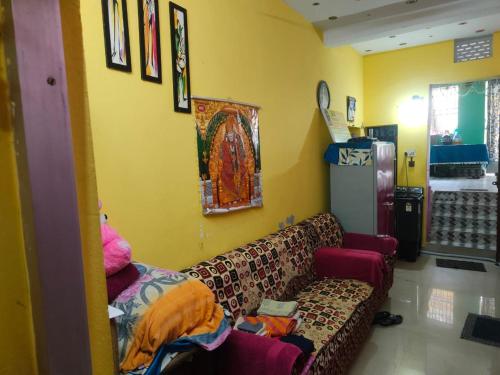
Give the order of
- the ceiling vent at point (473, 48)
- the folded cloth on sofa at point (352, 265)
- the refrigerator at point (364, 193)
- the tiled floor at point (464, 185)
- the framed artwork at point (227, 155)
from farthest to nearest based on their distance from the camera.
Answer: the tiled floor at point (464, 185) → the ceiling vent at point (473, 48) → the refrigerator at point (364, 193) → the folded cloth on sofa at point (352, 265) → the framed artwork at point (227, 155)

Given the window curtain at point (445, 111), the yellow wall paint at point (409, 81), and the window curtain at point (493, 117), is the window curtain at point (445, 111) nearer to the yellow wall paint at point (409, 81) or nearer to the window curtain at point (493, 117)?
the window curtain at point (493, 117)

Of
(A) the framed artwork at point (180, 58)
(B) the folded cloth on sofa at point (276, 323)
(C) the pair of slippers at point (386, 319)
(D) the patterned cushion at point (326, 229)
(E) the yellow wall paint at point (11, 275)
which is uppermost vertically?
(A) the framed artwork at point (180, 58)

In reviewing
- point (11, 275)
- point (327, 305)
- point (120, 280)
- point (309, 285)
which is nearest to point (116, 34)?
point (120, 280)

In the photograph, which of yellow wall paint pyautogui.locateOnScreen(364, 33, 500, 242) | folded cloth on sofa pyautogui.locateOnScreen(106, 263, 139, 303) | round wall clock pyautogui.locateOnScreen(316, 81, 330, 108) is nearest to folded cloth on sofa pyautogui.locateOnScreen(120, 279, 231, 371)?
folded cloth on sofa pyautogui.locateOnScreen(106, 263, 139, 303)

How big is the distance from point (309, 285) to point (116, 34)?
7.53 ft

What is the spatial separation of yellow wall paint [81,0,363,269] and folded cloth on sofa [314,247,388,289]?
0.53m

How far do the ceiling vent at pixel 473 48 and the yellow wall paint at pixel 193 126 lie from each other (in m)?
2.13

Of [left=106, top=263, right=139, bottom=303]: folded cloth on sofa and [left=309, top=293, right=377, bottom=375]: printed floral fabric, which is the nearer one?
[left=106, top=263, right=139, bottom=303]: folded cloth on sofa

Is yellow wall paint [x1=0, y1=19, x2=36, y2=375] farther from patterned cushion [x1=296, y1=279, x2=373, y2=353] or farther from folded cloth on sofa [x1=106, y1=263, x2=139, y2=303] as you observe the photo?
patterned cushion [x1=296, y1=279, x2=373, y2=353]

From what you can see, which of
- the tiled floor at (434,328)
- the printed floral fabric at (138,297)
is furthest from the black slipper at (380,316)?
the printed floral fabric at (138,297)

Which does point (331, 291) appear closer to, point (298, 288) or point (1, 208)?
point (298, 288)

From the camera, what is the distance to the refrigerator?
355cm

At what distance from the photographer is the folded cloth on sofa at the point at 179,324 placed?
1.17m

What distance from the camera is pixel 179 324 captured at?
125 cm
